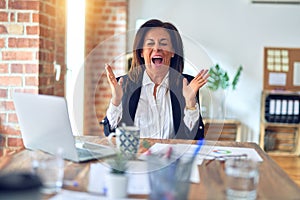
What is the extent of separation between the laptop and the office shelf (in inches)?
135

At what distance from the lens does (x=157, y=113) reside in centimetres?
197

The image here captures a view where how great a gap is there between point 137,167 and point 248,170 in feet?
1.35

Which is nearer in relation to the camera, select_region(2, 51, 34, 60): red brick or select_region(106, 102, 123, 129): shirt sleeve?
select_region(106, 102, 123, 129): shirt sleeve

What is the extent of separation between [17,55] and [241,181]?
1601mm

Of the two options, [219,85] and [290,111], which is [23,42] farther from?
[290,111]

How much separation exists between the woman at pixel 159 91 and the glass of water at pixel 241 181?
0.77 meters

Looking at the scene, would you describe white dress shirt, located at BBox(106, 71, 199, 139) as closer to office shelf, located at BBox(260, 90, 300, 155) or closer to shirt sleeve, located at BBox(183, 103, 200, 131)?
shirt sleeve, located at BBox(183, 103, 200, 131)

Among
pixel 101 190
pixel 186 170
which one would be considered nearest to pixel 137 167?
pixel 101 190

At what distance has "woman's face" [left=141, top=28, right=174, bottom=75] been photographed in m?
1.94

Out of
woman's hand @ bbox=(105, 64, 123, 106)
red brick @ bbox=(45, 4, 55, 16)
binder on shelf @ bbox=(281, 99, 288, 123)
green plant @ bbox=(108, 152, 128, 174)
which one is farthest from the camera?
binder on shelf @ bbox=(281, 99, 288, 123)

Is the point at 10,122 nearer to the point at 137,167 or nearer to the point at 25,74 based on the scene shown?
the point at 25,74

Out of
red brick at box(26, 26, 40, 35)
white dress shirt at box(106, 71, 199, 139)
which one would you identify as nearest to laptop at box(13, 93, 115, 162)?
white dress shirt at box(106, 71, 199, 139)

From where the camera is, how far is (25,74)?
233 cm

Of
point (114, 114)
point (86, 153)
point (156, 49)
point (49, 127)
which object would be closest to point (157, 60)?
point (156, 49)
